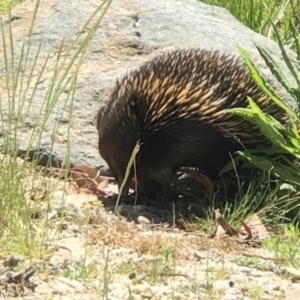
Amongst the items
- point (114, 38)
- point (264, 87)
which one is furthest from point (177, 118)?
point (114, 38)

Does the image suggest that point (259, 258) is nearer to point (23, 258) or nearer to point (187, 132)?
point (23, 258)

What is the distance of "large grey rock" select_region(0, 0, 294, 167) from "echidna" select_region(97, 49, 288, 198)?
0.52m

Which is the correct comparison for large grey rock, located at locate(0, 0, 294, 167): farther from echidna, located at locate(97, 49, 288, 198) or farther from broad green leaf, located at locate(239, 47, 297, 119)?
broad green leaf, located at locate(239, 47, 297, 119)

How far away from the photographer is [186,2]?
6863 mm

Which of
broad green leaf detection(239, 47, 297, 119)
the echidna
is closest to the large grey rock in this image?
the echidna

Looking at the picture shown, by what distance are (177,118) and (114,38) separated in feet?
4.99

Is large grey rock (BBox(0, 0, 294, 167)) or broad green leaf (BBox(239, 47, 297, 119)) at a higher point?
broad green leaf (BBox(239, 47, 297, 119))

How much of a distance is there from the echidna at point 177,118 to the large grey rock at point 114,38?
52 centimetres

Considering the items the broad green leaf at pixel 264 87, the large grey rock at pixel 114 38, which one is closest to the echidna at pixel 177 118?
the broad green leaf at pixel 264 87

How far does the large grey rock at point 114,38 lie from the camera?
18.8 ft

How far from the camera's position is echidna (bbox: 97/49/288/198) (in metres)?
5.00

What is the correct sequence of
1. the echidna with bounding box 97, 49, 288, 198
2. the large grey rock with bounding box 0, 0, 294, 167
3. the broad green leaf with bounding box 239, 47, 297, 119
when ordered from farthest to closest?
the large grey rock with bounding box 0, 0, 294, 167
the echidna with bounding box 97, 49, 288, 198
the broad green leaf with bounding box 239, 47, 297, 119

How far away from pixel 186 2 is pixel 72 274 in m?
4.02

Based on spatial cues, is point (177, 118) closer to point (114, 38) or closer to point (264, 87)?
point (264, 87)
